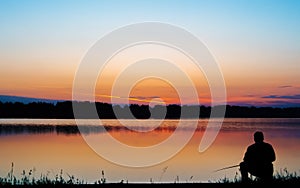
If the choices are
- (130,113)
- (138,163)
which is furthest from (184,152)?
(130,113)

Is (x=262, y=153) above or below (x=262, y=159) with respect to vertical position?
above

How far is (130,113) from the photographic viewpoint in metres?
98.2

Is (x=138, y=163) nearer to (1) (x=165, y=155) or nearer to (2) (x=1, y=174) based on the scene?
(1) (x=165, y=155)

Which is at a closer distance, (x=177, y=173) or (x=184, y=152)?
(x=177, y=173)

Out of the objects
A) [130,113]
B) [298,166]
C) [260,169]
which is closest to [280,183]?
[260,169]

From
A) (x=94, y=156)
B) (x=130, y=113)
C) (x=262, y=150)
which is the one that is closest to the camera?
(x=262, y=150)

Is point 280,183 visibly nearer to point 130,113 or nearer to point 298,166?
point 298,166

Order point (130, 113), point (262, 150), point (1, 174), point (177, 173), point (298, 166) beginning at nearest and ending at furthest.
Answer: point (262, 150) → point (1, 174) → point (177, 173) → point (298, 166) → point (130, 113)

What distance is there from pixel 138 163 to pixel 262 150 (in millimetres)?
15450

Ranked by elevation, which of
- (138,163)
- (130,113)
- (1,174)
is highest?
(130,113)

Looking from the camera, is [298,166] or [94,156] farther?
[94,156]

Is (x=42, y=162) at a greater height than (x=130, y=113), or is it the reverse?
(x=130, y=113)

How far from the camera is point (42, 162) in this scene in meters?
24.4

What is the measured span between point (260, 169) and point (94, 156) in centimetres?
1951
